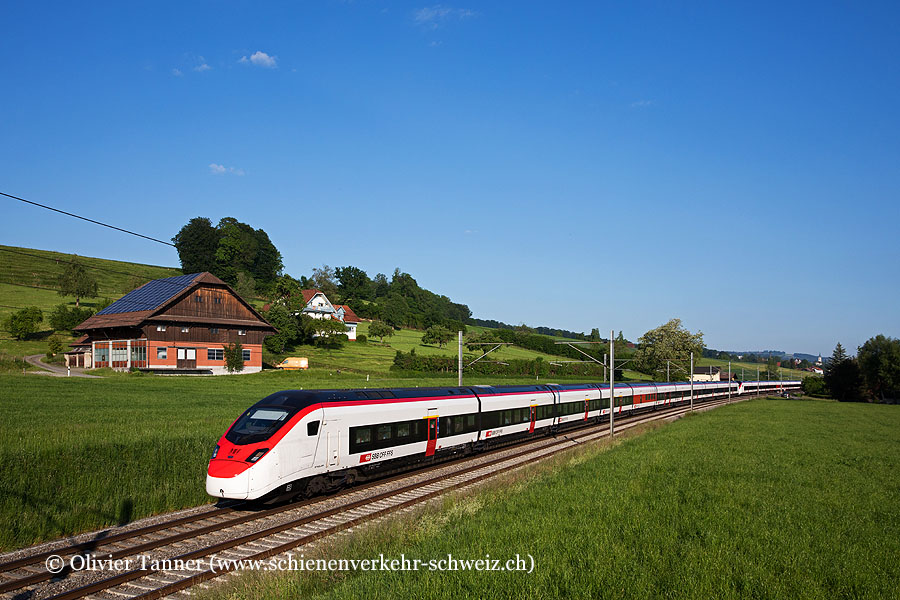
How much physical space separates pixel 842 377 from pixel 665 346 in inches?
1210

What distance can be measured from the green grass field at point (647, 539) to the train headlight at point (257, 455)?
4.03 meters

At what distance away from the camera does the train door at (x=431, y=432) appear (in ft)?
75.8

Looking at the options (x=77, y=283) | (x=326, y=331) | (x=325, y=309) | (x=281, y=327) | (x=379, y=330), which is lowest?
(x=326, y=331)

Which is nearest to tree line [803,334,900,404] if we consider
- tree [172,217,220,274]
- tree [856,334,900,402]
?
tree [856,334,900,402]

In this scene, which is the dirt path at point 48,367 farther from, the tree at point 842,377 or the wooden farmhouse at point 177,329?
the tree at point 842,377

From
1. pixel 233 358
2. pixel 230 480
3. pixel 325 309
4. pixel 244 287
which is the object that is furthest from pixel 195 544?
pixel 325 309

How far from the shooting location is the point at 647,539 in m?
11.3

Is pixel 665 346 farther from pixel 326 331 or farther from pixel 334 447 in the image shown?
pixel 334 447

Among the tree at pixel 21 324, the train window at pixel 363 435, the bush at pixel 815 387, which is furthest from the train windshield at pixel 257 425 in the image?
the bush at pixel 815 387

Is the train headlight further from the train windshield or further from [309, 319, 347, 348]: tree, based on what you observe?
[309, 319, 347, 348]: tree

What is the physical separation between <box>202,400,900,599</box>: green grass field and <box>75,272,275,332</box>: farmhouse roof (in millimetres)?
54402

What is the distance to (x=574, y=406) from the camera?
40375mm

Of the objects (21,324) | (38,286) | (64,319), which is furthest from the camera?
(38,286)

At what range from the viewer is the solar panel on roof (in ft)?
212
